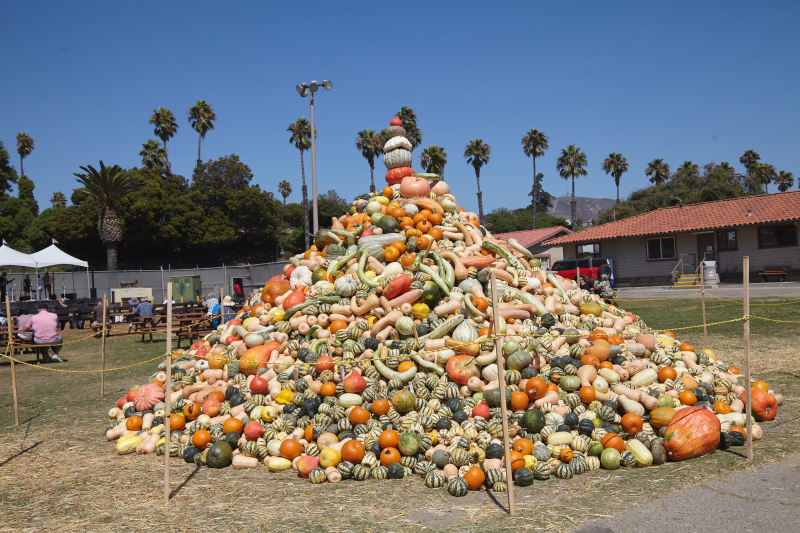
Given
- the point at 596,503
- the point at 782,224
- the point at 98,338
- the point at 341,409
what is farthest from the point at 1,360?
the point at 782,224

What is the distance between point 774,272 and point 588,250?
11.8 meters

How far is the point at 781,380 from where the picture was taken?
28.8ft

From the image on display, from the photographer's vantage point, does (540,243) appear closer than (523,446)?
No

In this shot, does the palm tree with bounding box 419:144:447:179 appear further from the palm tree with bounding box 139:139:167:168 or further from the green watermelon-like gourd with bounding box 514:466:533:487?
the green watermelon-like gourd with bounding box 514:466:533:487

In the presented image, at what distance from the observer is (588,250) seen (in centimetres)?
3853

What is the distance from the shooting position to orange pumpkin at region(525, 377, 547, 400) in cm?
617

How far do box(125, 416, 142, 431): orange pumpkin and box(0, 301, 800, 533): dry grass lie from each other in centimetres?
32

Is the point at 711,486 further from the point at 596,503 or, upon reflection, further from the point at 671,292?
the point at 671,292

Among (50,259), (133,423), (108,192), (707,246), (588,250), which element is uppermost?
(108,192)

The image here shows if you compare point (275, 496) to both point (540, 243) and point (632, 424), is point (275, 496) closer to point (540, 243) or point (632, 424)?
point (632, 424)

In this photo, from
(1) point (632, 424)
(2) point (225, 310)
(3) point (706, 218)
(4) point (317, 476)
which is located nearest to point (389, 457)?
(4) point (317, 476)

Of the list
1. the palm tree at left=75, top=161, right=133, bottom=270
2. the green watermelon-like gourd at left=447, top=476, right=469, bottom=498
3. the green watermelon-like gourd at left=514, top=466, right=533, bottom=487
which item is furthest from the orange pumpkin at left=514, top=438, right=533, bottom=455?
the palm tree at left=75, top=161, right=133, bottom=270

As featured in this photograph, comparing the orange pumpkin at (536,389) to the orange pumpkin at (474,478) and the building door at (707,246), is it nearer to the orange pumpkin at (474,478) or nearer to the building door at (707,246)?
the orange pumpkin at (474,478)

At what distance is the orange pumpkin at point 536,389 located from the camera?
6168 millimetres
